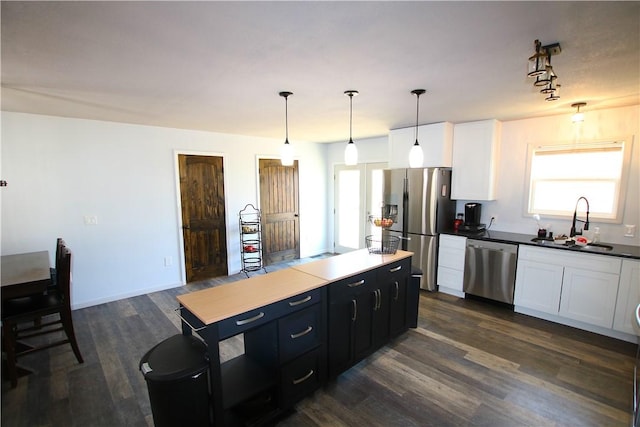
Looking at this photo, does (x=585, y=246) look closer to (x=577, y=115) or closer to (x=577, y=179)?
(x=577, y=179)

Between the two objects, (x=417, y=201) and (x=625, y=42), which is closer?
(x=625, y=42)

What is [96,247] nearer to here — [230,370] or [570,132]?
[230,370]

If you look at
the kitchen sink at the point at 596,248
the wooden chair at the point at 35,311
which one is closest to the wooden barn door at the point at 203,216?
the wooden chair at the point at 35,311

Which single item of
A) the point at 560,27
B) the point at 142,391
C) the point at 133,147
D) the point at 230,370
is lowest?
the point at 142,391

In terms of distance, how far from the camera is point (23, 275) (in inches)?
94.9

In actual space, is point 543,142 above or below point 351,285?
above

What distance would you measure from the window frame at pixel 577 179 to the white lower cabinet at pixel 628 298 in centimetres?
72

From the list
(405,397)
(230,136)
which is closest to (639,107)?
(405,397)

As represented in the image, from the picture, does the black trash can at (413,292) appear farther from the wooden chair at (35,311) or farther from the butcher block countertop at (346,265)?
the wooden chair at (35,311)

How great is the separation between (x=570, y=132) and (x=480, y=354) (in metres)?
2.83

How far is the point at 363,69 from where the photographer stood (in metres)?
2.04

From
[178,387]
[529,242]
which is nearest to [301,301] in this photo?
[178,387]

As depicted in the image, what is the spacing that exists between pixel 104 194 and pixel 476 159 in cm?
499

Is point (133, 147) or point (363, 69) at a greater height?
point (363, 69)
